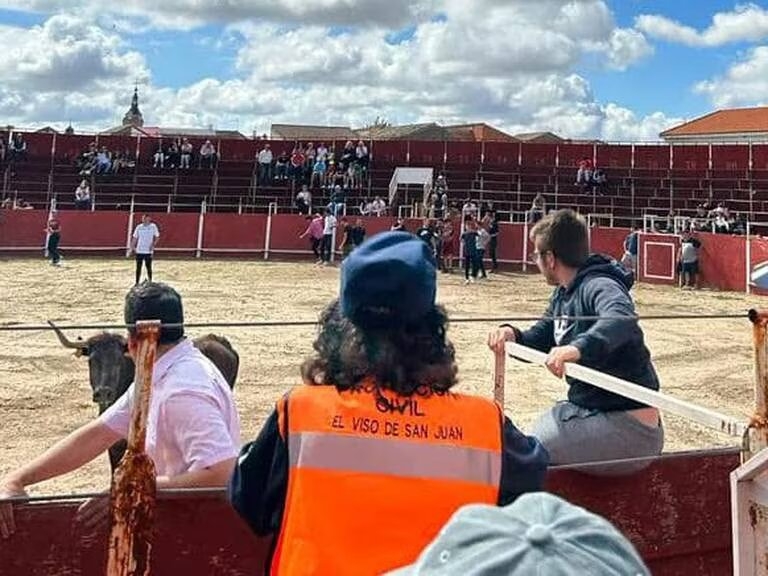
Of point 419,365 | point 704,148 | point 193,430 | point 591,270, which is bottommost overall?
point 193,430

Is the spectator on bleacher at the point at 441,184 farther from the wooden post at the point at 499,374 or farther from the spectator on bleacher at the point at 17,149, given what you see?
the wooden post at the point at 499,374

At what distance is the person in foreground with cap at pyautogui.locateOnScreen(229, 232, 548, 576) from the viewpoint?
150cm

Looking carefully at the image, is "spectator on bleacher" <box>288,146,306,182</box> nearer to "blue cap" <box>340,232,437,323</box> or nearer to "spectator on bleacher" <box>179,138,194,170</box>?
"spectator on bleacher" <box>179,138,194,170</box>

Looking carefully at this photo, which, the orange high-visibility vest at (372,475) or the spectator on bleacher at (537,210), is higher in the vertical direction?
the spectator on bleacher at (537,210)

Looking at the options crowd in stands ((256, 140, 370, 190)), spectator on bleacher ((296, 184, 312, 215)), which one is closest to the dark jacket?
spectator on bleacher ((296, 184, 312, 215))

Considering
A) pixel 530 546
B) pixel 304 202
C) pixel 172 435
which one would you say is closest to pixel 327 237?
pixel 304 202

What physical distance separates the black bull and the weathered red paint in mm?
1169

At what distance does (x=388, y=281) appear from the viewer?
5.15 ft

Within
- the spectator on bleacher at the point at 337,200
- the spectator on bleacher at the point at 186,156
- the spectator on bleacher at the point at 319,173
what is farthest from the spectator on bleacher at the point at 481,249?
the spectator on bleacher at the point at 186,156

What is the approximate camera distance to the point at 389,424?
1559 millimetres

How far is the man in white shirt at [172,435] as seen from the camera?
7.45 feet

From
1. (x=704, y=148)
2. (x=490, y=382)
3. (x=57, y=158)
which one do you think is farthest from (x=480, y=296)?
(x=57, y=158)

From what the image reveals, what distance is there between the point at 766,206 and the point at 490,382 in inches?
798

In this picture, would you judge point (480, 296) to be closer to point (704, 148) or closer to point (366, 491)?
point (366, 491)
